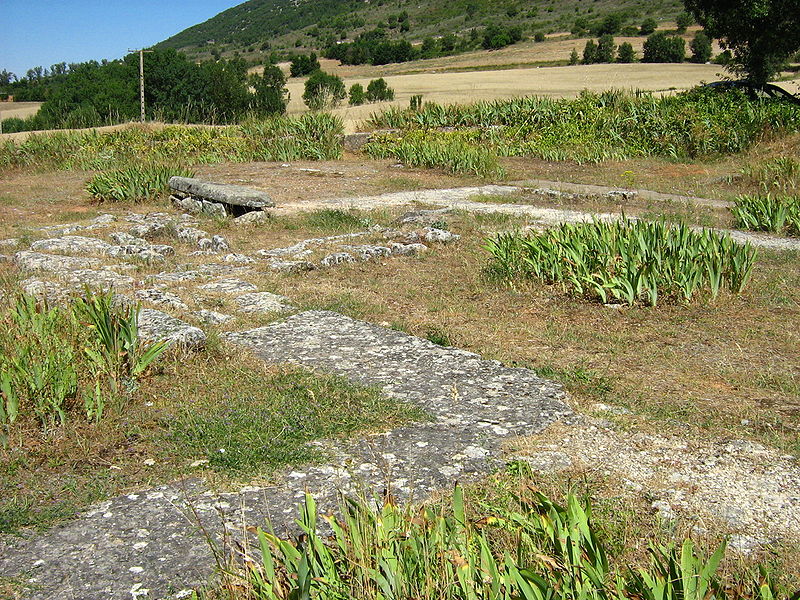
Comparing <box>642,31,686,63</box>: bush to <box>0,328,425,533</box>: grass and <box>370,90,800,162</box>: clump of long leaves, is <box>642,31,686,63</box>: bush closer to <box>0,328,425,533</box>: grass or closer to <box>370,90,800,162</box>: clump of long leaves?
<box>370,90,800,162</box>: clump of long leaves

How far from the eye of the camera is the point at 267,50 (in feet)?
379

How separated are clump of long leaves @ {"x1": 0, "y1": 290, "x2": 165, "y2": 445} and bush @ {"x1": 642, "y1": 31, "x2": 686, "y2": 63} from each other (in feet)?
186

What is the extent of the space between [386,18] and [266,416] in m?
123

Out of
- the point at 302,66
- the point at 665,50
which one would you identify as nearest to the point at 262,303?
the point at 665,50

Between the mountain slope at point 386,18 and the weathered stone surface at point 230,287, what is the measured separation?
7572 cm

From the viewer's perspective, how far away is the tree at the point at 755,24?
18250mm

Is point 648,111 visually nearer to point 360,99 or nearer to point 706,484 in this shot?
point 706,484

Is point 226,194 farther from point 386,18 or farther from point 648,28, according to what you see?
point 386,18

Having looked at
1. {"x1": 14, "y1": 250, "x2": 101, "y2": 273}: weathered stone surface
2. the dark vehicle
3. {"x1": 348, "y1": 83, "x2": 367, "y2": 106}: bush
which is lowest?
{"x1": 14, "y1": 250, "x2": 101, "y2": 273}: weathered stone surface

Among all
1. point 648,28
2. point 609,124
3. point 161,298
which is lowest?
point 161,298

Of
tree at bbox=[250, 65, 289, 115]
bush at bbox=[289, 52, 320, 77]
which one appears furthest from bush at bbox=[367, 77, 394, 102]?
bush at bbox=[289, 52, 320, 77]

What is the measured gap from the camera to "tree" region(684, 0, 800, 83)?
59.9 ft

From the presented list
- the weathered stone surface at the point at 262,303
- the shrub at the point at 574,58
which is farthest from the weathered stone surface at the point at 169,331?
the shrub at the point at 574,58

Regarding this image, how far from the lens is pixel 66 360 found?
12.9 feet
